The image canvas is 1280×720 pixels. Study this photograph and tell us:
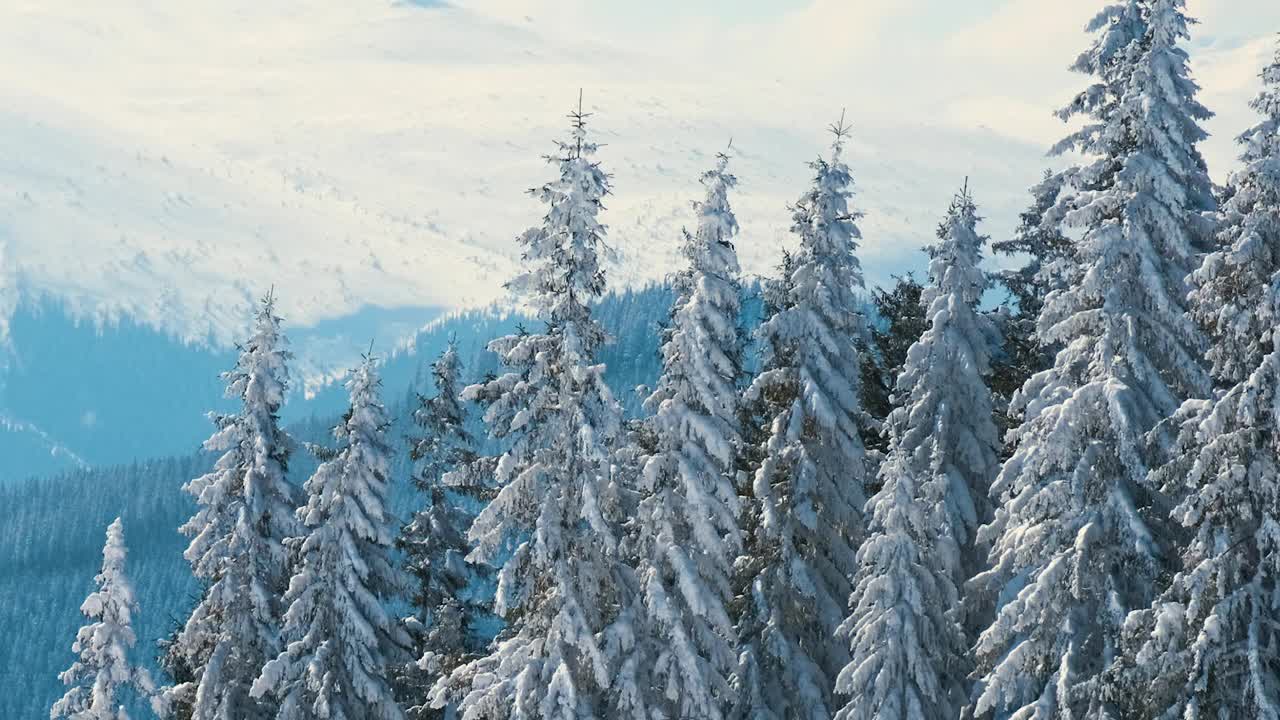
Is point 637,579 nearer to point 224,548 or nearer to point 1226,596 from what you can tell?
point 1226,596

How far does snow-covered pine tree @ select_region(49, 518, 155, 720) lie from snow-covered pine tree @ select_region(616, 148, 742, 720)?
16.7 meters

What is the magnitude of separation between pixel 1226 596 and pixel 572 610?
33.4 feet

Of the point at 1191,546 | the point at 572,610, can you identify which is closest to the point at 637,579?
the point at 572,610

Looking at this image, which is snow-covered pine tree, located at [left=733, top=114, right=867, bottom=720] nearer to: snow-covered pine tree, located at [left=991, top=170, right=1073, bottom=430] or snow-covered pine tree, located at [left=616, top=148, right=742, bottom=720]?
snow-covered pine tree, located at [left=616, top=148, right=742, bottom=720]

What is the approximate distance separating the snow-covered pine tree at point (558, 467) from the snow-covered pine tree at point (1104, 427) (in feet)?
21.5

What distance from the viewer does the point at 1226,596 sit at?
2067 cm

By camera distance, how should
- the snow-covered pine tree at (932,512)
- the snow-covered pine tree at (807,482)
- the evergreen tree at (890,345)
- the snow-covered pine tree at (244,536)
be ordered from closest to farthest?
1. the snow-covered pine tree at (932,512)
2. the snow-covered pine tree at (807,482)
3. the snow-covered pine tree at (244,536)
4. the evergreen tree at (890,345)

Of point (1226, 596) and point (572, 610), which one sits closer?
point (1226, 596)

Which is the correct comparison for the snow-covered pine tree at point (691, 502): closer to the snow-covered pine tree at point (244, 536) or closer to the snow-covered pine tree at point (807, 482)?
the snow-covered pine tree at point (807, 482)

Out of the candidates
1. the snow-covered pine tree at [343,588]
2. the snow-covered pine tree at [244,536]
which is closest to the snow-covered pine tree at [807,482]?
the snow-covered pine tree at [343,588]

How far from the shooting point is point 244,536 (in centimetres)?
3284

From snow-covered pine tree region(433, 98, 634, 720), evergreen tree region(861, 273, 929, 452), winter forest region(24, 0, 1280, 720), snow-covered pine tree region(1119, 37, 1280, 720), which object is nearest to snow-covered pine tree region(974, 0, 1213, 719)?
winter forest region(24, 0, 1280, 720)

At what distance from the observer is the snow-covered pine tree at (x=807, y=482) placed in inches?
1129

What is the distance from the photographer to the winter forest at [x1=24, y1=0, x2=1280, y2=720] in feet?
70.2
